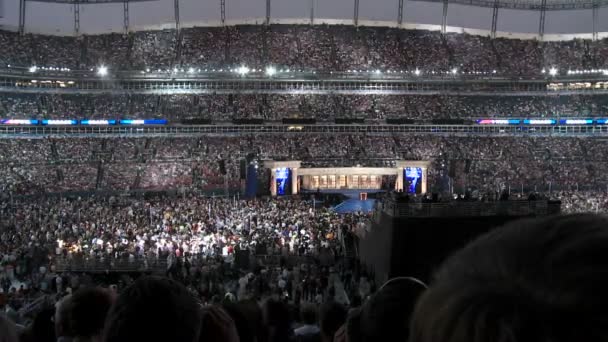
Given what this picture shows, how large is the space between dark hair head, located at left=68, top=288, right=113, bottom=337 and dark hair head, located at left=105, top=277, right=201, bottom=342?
125 centimetres

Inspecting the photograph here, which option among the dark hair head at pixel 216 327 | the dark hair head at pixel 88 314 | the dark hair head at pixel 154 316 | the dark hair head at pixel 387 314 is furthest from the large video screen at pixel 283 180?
the dark hair head at pixel 154 316

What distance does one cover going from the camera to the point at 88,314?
294 centimetres

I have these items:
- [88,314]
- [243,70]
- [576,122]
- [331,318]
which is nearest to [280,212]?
[243,70]

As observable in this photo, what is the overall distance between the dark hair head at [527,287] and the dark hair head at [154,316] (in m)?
1.02

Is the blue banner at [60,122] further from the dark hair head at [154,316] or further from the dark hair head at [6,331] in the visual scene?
the dark hair head at [154,316]

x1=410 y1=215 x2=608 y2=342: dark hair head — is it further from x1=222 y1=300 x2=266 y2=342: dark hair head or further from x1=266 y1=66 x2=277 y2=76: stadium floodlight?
x1=266 y1=66 x2=277 y2=76: stadium floodlight

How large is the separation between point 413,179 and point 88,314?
3883 centimetres

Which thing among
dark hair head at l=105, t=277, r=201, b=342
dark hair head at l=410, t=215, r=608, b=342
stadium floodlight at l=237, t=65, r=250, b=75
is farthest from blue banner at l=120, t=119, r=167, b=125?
dark hair head at l=410, t=215, r=608, b=342

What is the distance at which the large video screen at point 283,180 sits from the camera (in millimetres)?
39750

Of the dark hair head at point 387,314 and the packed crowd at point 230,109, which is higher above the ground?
the packed crowd at point 230,109

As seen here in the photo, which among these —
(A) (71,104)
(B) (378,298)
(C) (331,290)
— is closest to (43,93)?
(A) (71,104)

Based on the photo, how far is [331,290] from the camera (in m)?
15.6

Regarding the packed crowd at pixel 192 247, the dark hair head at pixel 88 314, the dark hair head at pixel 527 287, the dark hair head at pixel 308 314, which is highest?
the dark hair head at pixel 527 287

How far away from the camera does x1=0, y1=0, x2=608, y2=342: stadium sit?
0.87 meters
